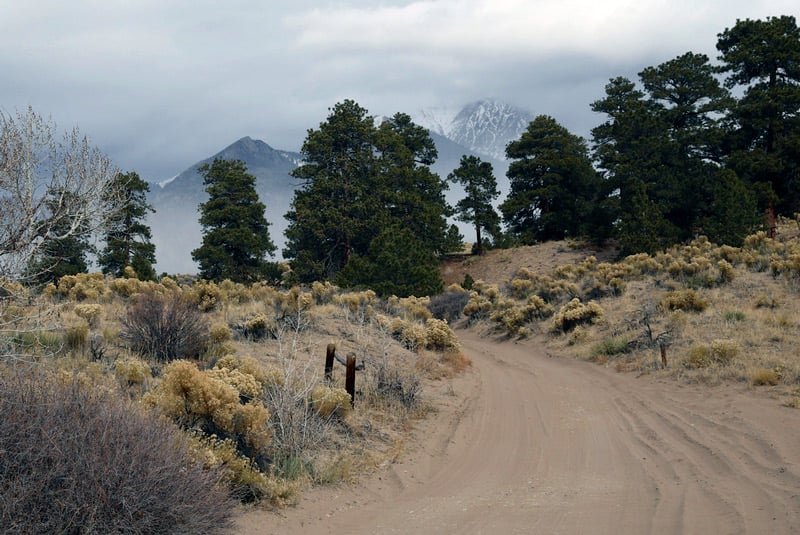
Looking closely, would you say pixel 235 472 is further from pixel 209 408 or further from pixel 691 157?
pixel 691 157

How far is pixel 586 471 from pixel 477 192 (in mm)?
42709

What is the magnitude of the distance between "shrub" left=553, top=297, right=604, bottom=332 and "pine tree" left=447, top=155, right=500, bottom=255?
90.0ft

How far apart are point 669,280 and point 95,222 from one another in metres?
22.5

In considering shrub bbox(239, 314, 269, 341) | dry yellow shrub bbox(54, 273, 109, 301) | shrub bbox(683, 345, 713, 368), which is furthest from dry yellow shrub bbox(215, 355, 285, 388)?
dry yellow shrub bbox(54, 273, 109, 301)

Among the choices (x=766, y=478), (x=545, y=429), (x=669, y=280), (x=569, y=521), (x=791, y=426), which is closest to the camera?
(x=569, y=521)

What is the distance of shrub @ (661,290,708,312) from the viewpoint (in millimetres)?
20219

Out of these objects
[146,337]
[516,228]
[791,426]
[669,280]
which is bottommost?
[791,426]

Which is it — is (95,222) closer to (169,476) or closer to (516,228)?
(169,476)

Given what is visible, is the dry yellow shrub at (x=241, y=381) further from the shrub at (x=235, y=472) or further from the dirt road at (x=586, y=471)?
the dirt road at (x=586, y=471)

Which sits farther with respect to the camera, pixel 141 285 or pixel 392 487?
pixel 141 285

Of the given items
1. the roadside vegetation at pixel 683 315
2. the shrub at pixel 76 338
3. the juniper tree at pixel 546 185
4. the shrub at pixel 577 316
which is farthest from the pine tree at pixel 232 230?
the shrub at pixel 76 338

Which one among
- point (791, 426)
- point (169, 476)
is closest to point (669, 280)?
point (791, 426)

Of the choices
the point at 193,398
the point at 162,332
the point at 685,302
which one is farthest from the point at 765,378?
the point at 162,332

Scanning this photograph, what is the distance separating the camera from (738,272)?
24734 millimetres
